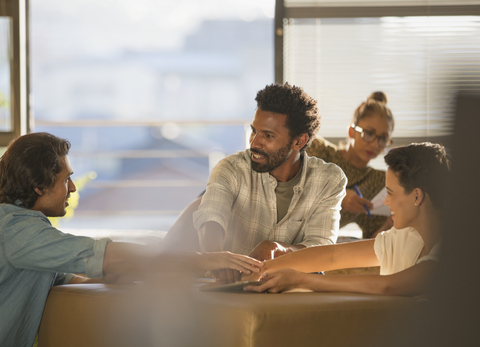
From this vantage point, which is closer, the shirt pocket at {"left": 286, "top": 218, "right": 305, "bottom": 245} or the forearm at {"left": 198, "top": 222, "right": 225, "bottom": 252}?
the forearm at {"left": 198, "top": 222, "right": 225, "bottom": 252}

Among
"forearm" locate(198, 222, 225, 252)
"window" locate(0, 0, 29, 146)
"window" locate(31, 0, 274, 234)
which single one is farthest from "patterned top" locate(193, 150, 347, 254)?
"window" locate(31, 0, 274, 234)

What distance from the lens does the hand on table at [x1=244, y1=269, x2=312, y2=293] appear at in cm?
117

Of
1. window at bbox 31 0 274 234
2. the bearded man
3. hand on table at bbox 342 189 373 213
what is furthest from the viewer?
window at bbox 31 0 274 234

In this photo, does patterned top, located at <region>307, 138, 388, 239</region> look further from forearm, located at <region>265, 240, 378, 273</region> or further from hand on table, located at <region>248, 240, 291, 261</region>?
forearm, located at <region>265, 240, 378, 273</region>

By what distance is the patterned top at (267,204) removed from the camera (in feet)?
6.29

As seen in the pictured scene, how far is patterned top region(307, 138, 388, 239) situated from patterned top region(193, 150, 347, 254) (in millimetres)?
570

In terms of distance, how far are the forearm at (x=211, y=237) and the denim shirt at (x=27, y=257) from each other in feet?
1.81

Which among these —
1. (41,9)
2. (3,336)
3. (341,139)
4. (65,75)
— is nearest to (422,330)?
(3,336)

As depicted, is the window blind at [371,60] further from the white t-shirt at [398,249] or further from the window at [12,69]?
the white t-shirt at [398,249]

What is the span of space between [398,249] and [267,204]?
2.36ft

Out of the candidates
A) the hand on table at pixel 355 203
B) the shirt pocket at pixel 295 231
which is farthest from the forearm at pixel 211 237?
the hand on table at pixel 355 203

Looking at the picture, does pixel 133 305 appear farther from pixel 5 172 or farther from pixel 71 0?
pixel 71 0

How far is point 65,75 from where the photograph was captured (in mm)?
15672

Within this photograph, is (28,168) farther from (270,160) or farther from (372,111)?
(372,111)
